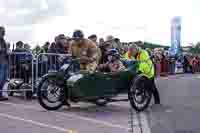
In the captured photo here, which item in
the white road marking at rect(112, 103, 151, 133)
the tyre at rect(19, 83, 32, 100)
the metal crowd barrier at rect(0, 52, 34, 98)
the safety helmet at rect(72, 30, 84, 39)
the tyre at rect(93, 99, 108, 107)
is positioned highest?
the safety helmet at rect(72, 30, 84, 39)

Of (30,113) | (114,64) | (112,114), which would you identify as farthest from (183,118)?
(30,113)

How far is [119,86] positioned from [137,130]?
111 inches

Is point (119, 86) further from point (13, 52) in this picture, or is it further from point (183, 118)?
point (13, 52)

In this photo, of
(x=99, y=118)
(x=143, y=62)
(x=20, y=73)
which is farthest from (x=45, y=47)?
(x=99, y=118)

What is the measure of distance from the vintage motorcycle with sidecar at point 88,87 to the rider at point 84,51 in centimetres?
27

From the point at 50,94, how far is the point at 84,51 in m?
1.44

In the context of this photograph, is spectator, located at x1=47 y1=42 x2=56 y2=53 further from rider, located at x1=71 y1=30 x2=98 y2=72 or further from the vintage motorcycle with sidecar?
the vintage motorcycle with sidecar

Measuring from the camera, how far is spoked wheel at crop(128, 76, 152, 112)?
11539 millimetres

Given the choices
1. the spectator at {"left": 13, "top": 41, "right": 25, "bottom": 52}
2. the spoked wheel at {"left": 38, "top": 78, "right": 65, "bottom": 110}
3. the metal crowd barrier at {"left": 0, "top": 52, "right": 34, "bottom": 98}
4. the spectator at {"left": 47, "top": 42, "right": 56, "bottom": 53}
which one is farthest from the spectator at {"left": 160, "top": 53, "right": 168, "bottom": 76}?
the spoked wheel at {"left": 38, "top": 78, "right": 65, "bottom": 110}

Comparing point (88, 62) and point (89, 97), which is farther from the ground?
point (88, 62)

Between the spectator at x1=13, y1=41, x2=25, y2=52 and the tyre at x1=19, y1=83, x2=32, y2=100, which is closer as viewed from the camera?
the tyre at x1=19, y1=83, x2=32, y2=100

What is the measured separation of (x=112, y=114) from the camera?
11.1 m

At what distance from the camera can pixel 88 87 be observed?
37.0ft

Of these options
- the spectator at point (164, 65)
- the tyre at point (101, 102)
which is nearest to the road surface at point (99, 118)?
the tyre at point (101, 102)
